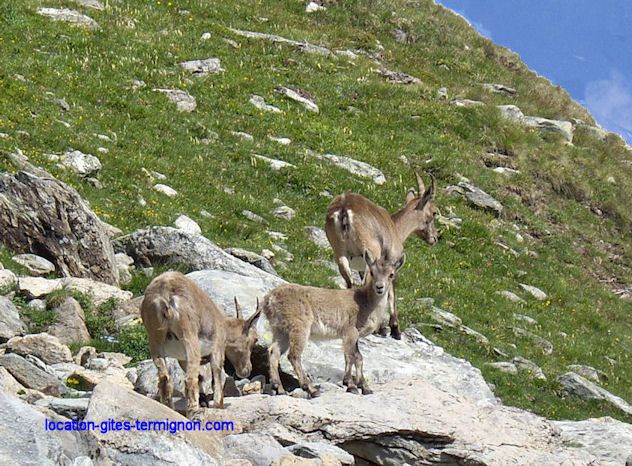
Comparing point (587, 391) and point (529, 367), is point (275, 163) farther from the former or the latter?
point (587, 391)

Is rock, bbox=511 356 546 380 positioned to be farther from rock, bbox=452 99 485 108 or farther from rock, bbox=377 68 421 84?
rock, bbox=377 68 421 84

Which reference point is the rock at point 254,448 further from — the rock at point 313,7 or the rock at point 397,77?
the rock at point 313,7

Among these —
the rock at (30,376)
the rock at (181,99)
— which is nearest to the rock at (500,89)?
the rock at (181,99)

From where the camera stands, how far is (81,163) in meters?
20.2

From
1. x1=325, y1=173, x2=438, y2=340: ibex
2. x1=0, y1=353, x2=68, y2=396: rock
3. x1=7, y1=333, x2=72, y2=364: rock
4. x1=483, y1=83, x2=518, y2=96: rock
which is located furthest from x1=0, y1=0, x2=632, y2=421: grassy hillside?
x1=0, y1=353, x2=68, y2=396: rock

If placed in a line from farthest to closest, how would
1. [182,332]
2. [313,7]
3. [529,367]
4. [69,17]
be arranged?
[313,7] < [69,17] < [529,367] < [182,332]

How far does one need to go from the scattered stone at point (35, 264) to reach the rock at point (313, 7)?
25918 mm

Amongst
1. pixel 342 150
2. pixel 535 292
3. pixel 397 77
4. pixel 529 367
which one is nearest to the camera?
pixel 529 367

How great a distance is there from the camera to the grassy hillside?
2056 centimetres

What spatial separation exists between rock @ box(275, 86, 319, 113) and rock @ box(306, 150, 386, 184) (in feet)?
10.4

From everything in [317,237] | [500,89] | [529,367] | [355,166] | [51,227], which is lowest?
[51,227]

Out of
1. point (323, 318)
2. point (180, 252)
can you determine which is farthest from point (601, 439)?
point (180, 252)

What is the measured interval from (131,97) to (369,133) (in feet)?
25.6

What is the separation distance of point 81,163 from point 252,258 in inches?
181
